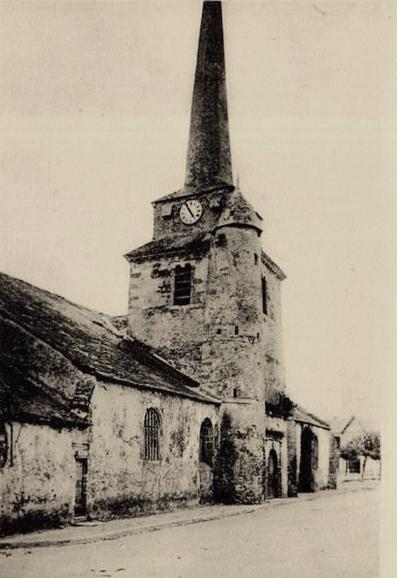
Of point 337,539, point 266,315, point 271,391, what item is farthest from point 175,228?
point 337,539

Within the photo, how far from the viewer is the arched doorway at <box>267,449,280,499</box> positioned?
2644 cm

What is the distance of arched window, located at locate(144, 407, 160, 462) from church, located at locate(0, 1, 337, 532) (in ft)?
0.18

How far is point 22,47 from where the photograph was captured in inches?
527

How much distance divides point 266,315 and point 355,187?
13.4 meters

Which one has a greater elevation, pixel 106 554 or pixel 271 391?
pixel 271 391

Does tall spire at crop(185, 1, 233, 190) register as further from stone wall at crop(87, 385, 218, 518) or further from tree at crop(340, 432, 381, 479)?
tree at crop(340, 432, 381, 479)

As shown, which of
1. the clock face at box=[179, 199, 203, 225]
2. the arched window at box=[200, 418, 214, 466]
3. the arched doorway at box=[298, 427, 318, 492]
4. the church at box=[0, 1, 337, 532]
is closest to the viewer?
the church at box=[0, 1, 337, 532]

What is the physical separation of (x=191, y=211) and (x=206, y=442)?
30.0 ft

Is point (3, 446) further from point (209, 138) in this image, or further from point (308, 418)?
point (308, 418)

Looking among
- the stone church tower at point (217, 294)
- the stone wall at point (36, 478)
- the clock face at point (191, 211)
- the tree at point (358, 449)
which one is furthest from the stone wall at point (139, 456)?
the clock face at point (191, 211)

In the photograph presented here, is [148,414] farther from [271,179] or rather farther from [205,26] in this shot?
[205,26]

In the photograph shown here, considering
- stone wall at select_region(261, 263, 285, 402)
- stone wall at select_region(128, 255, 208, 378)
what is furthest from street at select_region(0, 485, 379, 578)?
stone wall at select_region(261, 263, 285, 402)

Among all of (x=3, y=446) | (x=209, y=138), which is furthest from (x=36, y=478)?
(x=209, y=138)

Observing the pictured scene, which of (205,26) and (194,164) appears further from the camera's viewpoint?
(194,164)
